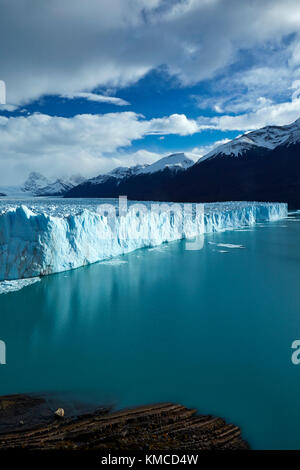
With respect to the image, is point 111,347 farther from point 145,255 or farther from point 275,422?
point 145,255

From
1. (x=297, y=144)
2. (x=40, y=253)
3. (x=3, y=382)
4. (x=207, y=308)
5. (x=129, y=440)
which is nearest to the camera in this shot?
(x=129, y=440)

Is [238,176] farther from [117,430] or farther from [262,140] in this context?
[117,430]

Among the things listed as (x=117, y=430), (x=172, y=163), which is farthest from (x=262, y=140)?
(x=117, y=430)

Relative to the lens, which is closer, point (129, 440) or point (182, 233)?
point (129, 440)

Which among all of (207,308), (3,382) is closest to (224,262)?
(207,308)

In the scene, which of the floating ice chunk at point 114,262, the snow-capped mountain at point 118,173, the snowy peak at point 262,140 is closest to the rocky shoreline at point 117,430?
the floating ice chunk at point 114,262

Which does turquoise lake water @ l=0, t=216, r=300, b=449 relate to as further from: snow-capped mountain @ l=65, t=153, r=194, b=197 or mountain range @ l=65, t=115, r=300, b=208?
snow-capped mountain @ l=65, t=153, r=194, b=197
